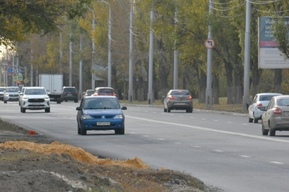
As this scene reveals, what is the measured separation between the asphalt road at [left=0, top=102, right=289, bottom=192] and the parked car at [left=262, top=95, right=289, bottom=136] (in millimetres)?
425

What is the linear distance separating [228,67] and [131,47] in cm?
2036

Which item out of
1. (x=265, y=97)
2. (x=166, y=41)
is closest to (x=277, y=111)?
(x=265, y=97)

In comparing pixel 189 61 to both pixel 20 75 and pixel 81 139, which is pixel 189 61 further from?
pixel 20 75

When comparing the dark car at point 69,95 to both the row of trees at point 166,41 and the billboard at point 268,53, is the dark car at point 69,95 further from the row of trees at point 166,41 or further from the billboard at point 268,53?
the billboard at point 268,53

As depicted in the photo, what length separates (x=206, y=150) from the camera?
29.5 m

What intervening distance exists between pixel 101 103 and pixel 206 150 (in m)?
11.4

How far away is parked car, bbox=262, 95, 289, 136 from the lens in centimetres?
3741

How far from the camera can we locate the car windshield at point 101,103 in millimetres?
40250

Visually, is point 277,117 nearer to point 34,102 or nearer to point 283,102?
point 283,102

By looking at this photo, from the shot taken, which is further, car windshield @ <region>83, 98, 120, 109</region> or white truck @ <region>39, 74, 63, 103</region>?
white truck @ <region>39, 74, 63, 103</region>

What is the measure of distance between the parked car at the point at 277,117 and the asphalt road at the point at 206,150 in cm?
42

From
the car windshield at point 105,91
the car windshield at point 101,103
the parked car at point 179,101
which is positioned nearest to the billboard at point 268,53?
the parked car at point 179,101

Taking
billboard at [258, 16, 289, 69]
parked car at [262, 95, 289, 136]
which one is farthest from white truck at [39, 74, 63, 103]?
parked car at [262, 95, 289, 136]

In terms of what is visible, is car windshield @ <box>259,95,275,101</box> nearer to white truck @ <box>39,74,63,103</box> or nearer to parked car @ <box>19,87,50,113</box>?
parked car @ <box>19,87,50,113</box>
